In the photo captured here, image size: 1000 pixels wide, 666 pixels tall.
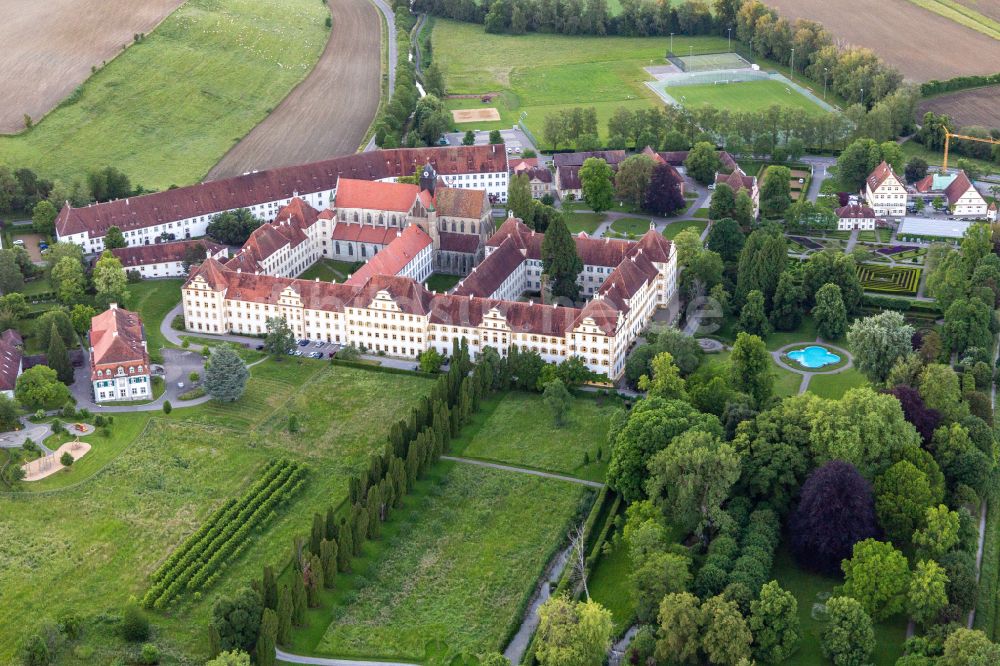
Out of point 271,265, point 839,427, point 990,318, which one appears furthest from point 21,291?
point 990,318

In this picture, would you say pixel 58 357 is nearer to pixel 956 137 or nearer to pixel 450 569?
pixel 450 569

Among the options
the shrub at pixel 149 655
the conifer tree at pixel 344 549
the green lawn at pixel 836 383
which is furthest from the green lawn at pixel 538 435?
the shrub at pixel 149 655

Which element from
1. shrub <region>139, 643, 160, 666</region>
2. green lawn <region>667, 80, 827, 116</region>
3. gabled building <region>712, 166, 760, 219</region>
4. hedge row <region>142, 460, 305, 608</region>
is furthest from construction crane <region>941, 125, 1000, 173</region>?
shrub <region>139, 643, 160, 666</region>

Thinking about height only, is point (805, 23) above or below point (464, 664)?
above

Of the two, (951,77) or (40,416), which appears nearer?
(40,416)

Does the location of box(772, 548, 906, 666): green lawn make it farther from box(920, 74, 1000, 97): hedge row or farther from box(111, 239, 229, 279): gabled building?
box(920, 74, 1000, 97): hedge row

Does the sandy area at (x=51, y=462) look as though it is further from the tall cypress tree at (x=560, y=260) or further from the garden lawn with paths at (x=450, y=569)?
the tall cypress tree at (x=560, y=260)

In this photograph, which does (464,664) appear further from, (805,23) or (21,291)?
(805,23)

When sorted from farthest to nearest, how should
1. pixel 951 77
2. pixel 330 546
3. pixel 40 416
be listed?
pixel 951 77 < pixel 40 416 < pixel 330 546
